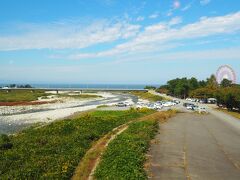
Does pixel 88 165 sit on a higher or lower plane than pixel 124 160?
lower

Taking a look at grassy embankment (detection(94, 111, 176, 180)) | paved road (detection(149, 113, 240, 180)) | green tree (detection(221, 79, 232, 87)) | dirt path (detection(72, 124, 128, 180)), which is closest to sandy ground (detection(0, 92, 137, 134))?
dirt path (detection(72, 124, 128, 180))

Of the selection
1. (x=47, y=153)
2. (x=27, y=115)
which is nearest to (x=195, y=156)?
(x=47, y=153)

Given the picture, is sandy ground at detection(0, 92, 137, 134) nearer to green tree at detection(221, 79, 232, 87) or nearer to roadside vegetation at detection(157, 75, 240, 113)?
roadside vegetation at detection(157, 75, 240, 113)

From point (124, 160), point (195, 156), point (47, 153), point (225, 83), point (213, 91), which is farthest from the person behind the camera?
point (225, 83)

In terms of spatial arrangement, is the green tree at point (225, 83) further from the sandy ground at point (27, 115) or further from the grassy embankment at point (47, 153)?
the grassy embankment at point (47, 153)

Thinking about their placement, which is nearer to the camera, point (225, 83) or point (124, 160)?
point (124, 160)

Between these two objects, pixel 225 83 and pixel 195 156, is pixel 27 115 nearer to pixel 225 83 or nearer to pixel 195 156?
pixel 195 156

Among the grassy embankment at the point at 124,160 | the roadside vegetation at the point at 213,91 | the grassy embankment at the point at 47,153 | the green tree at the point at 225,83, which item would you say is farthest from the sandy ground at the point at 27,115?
the green tree at the point at 225,83

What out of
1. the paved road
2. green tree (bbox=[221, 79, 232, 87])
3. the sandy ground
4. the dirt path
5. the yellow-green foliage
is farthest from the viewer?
green tree (bbox=[221, 79, 232, 87])

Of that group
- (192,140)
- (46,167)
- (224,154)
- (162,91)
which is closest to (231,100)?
(192,140)
